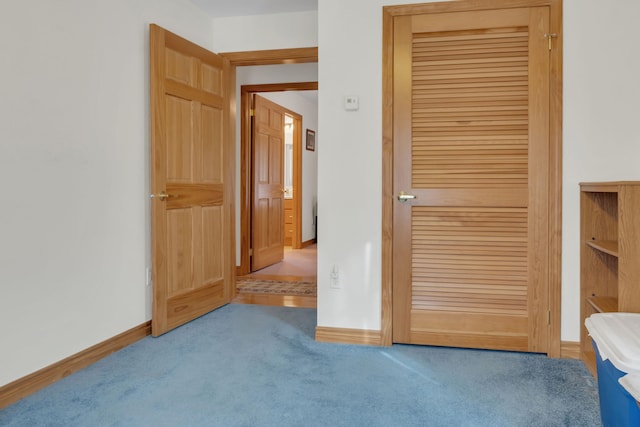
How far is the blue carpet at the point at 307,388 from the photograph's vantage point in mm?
1991

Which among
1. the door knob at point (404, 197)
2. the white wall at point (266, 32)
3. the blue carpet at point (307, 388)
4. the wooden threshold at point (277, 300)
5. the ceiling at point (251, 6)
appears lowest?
the blue carpet at point (307, 388)

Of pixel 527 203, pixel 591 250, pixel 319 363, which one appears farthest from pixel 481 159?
pixel 319 363

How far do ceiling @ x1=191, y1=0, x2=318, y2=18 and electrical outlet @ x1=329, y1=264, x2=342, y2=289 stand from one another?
78.7 inches

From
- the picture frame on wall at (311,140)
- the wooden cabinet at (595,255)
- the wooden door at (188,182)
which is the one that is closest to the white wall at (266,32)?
the wooden door at (188,182)

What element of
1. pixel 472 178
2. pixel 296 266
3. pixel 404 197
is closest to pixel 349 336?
pixel 404 197

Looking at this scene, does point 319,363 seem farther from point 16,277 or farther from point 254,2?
point 254,2

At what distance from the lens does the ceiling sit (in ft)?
11.9

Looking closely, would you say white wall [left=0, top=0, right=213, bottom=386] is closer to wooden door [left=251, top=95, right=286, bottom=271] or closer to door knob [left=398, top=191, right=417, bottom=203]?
door knob [left=398, top=191, right=417, bottom=203]

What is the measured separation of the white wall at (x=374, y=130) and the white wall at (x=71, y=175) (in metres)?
1.15

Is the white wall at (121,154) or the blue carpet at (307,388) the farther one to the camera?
the white wall at (121,154)

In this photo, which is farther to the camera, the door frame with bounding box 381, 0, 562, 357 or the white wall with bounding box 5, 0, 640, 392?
the door frame with bounding box 381, 0, 562, 357

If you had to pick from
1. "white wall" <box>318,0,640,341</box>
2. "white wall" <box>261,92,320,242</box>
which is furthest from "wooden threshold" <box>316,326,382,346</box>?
"white wall" <box>261,92,320,242</box>

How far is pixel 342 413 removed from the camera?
203cm

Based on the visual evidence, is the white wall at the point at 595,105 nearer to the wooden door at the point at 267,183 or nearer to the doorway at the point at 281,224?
the doorway at the point at 281,224
